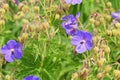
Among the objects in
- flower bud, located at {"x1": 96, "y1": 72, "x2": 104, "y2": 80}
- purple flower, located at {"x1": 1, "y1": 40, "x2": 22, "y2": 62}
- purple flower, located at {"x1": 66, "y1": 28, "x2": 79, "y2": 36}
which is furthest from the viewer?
purple flower, located at {"x1": 66, "y1": 28, "x2": 79, "y2": 36}

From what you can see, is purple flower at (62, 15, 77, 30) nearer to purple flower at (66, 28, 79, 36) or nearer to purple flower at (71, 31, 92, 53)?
purple flower at (66, 28, 79, 36)

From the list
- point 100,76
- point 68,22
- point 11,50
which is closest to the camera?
point 100,76

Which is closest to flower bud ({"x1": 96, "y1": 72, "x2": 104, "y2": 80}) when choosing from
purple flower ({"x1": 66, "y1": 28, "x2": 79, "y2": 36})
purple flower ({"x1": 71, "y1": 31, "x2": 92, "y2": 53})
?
purple flower ({"x1": 71, "y1": 31, "x2": 92, "y2": 53})

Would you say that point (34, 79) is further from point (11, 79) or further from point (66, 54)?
point (66, 54)

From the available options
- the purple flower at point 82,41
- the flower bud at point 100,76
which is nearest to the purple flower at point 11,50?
the purple flower at point 82,41

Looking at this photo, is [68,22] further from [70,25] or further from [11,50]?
[11,50]

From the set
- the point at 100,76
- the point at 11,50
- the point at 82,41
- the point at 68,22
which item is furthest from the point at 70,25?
the point at 100,76

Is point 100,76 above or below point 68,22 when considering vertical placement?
below
